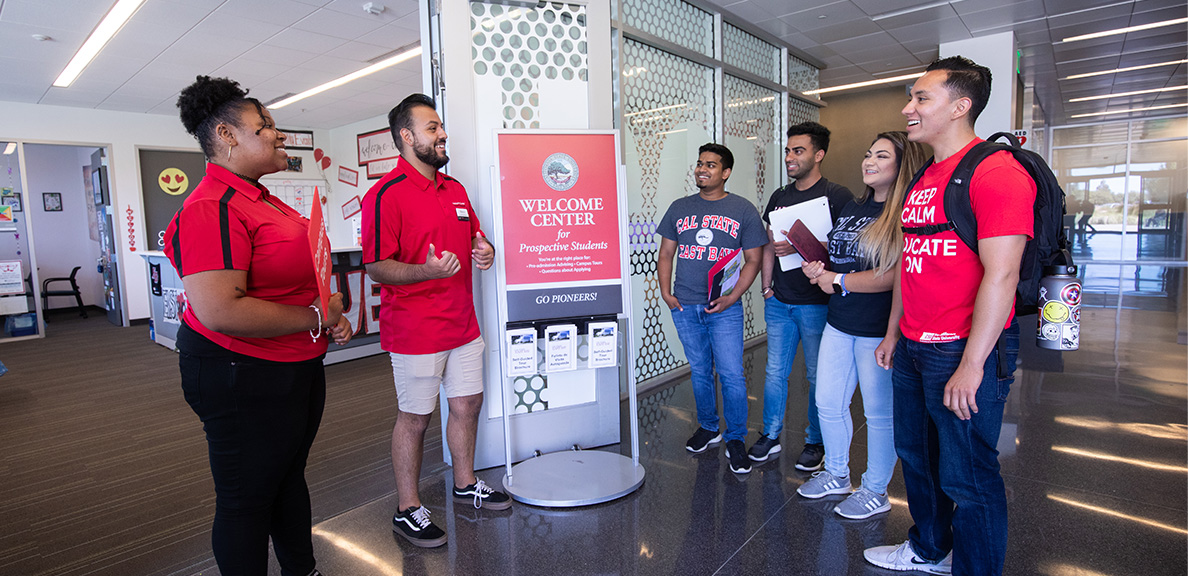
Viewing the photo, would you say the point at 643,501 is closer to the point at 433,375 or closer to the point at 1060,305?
the point at 433,375

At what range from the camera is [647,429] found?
358cm

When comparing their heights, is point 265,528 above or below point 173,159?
below

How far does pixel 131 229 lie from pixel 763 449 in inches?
378

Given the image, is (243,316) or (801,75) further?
(801,75)

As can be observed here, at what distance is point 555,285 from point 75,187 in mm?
11567

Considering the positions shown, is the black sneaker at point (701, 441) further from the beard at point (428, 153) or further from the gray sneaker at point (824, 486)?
the beard at point (428, 153)

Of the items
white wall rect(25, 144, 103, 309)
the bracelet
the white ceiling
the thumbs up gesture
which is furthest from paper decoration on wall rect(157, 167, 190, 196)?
the bracelet

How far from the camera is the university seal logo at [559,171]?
271cm

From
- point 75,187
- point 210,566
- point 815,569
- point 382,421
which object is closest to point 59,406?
point 382,421

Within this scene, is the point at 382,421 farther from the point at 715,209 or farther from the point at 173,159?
the point at 173,159

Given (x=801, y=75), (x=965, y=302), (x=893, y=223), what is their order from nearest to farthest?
(x=965, y=302), (x=893, y=223), (x=801, y=75)

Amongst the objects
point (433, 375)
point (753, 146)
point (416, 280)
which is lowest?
point (433, 375)

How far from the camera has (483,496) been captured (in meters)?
2.63

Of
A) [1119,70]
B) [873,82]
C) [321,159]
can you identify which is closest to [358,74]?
[321,159]
